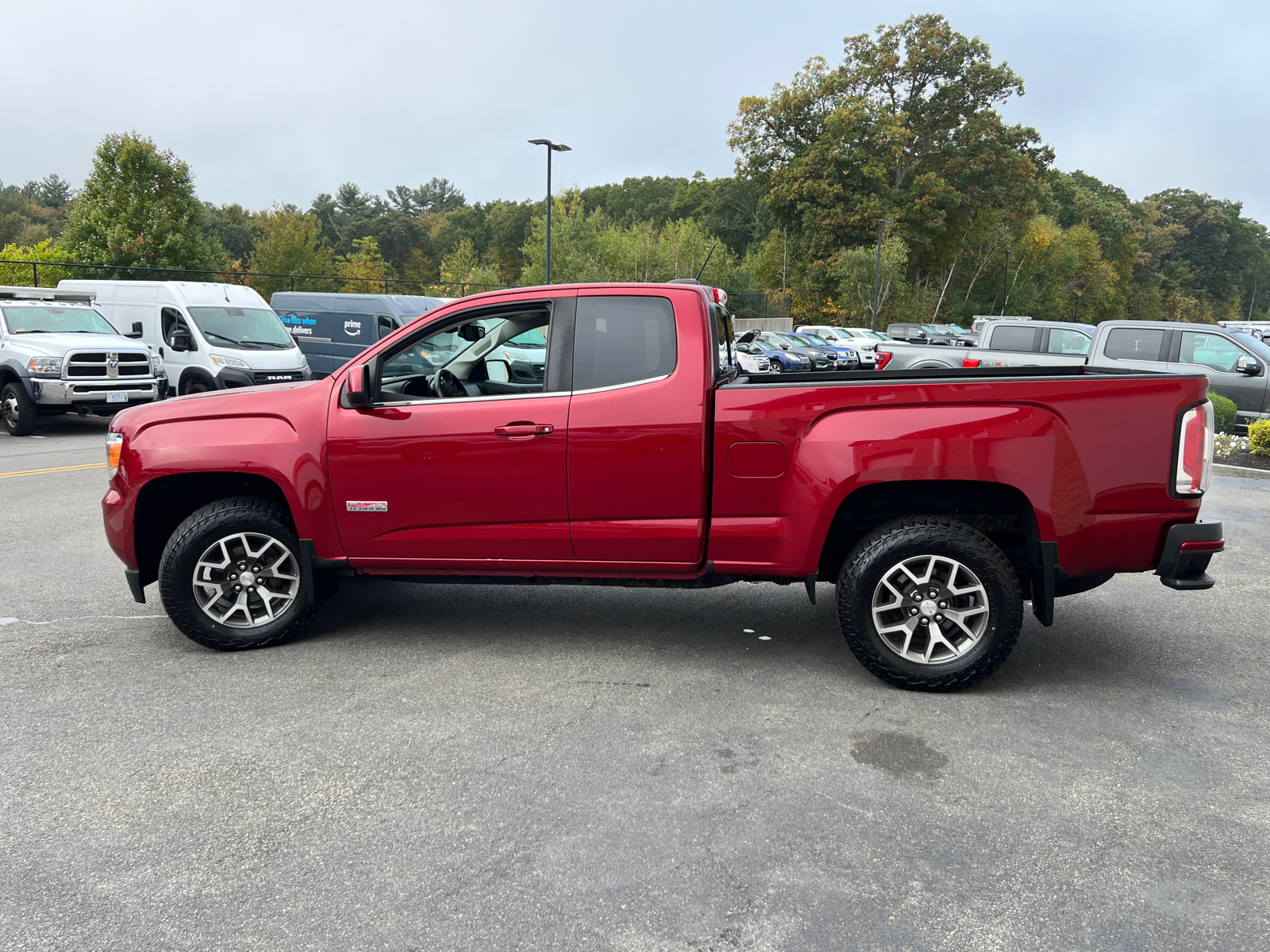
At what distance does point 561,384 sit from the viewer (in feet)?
15.3

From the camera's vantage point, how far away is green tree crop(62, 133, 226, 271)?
147ft

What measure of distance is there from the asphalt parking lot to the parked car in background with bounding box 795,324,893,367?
3093 centimetres

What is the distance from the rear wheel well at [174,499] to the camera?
16.5ft

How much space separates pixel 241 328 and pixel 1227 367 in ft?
54.9

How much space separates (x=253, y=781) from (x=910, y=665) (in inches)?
113

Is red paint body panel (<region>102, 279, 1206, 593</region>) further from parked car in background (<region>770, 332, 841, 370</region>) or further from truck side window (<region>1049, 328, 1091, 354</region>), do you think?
parked car in background (<region>770, 332, 841, 370</region>)

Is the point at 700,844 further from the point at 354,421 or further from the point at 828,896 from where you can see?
the point at 354,421

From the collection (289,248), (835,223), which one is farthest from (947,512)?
(289,248)

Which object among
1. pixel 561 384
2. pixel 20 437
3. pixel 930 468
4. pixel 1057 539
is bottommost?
pixel 20 437

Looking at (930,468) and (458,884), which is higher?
(930,468)

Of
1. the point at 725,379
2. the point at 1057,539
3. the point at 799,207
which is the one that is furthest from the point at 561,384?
the point at 799,207

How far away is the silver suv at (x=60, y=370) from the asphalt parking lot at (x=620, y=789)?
10.3 metres

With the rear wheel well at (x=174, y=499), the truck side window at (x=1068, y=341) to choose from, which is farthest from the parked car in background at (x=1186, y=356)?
the rear wheel well at (x=174, y=499)

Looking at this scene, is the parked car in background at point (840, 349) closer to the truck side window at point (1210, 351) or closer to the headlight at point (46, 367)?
the truck side window at point (1210, 351)
